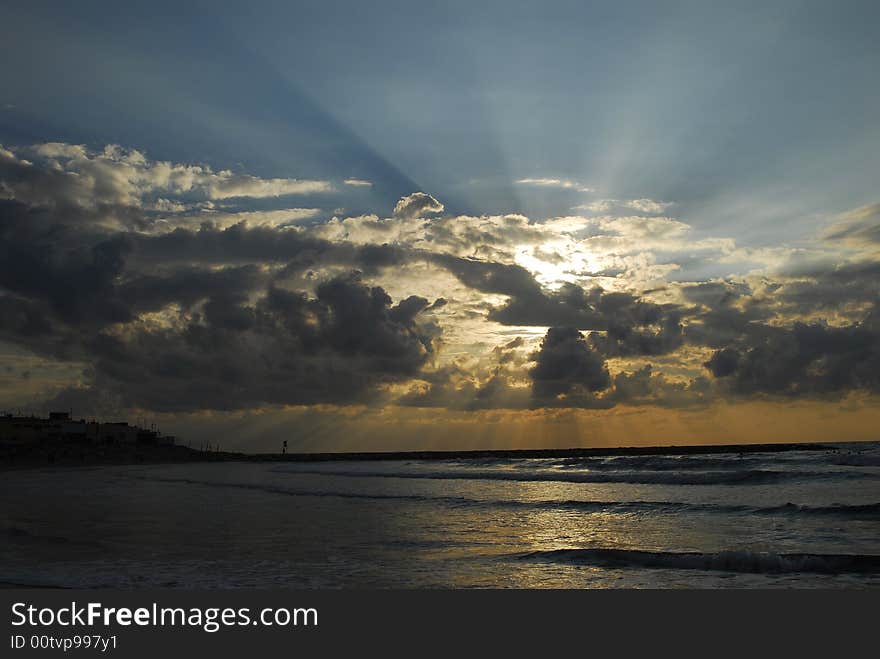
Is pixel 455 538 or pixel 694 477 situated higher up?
pixel 455 538

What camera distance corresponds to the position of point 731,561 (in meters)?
15.8

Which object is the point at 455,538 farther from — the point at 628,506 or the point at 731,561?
the point at 628,506

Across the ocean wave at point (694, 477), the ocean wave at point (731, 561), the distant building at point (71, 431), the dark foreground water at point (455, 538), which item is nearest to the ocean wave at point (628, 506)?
the dark foreground water at point (455, 538)

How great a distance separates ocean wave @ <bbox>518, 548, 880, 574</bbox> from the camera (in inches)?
604

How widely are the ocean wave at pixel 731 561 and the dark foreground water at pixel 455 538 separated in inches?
1.5

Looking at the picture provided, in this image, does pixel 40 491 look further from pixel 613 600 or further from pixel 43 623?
pixel 613 600

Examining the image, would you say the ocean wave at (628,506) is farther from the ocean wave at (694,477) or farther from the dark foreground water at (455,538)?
the ocean wave at (694,477)

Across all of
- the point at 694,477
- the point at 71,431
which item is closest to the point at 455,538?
the point at 694,477

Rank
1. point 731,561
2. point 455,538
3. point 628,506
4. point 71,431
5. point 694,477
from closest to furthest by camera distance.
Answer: point 731,561, point 455,538, point 628,506, point 694,477, point 71,431

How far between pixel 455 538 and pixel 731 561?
764 centimetres

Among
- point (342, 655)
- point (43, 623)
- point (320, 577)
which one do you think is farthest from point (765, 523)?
point (43, 623)

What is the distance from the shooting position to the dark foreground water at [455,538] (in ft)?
48.2

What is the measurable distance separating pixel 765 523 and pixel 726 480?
1916 centimetres

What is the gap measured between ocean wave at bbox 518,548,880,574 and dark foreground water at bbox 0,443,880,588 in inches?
1.5
